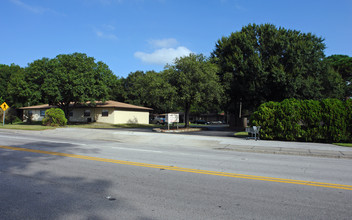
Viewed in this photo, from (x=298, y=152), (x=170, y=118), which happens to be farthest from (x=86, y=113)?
(x=298, y=152)

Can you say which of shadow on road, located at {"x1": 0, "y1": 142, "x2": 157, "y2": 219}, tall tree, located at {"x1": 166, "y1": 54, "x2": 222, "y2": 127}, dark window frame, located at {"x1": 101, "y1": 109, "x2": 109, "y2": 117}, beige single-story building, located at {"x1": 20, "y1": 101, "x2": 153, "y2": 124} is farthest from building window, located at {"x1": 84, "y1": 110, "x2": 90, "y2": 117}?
shadow on road, located at {"x1": 0, "y1": 142, "x2": 157, "y2": 219}

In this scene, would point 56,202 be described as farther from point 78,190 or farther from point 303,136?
point 303,136

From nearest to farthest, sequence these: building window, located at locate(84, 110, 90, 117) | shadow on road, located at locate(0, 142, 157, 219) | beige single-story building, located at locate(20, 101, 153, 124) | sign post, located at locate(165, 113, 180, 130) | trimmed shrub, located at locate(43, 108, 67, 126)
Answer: shadow on road, located at locate(0, 142, 157, 219), sign post, located at locate(165, 113, 180, 130), trimmed shrub, located at locate(43, 108, 67, 126), beige single-story building, located at locate(20, 101, 153, 124), building window, located at locate(84, 110, 90, 117)

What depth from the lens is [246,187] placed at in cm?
548

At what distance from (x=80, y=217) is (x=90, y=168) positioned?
3.60m

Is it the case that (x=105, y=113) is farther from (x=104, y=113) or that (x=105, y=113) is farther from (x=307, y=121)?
(x=307, y=121)

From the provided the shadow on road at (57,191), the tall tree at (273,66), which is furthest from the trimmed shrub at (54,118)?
the shadow on road at (57,191)

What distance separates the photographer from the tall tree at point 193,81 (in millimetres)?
26875

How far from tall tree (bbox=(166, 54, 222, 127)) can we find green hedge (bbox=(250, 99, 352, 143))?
35.0 feet

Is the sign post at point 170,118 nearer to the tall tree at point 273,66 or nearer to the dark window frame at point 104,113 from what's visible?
the tall tree at point 273,66

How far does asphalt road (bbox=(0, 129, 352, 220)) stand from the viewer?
13.2 ft

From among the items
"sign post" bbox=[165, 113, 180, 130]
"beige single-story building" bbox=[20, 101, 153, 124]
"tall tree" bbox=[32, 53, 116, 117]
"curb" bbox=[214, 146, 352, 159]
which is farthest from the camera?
"beige single-story building" bbox=[20, 101, 153, 124]

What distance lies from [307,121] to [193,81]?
552 inches

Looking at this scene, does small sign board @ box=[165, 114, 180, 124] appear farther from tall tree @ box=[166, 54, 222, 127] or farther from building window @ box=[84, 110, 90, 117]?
building window @ box=[84, 110, 90, 117]
